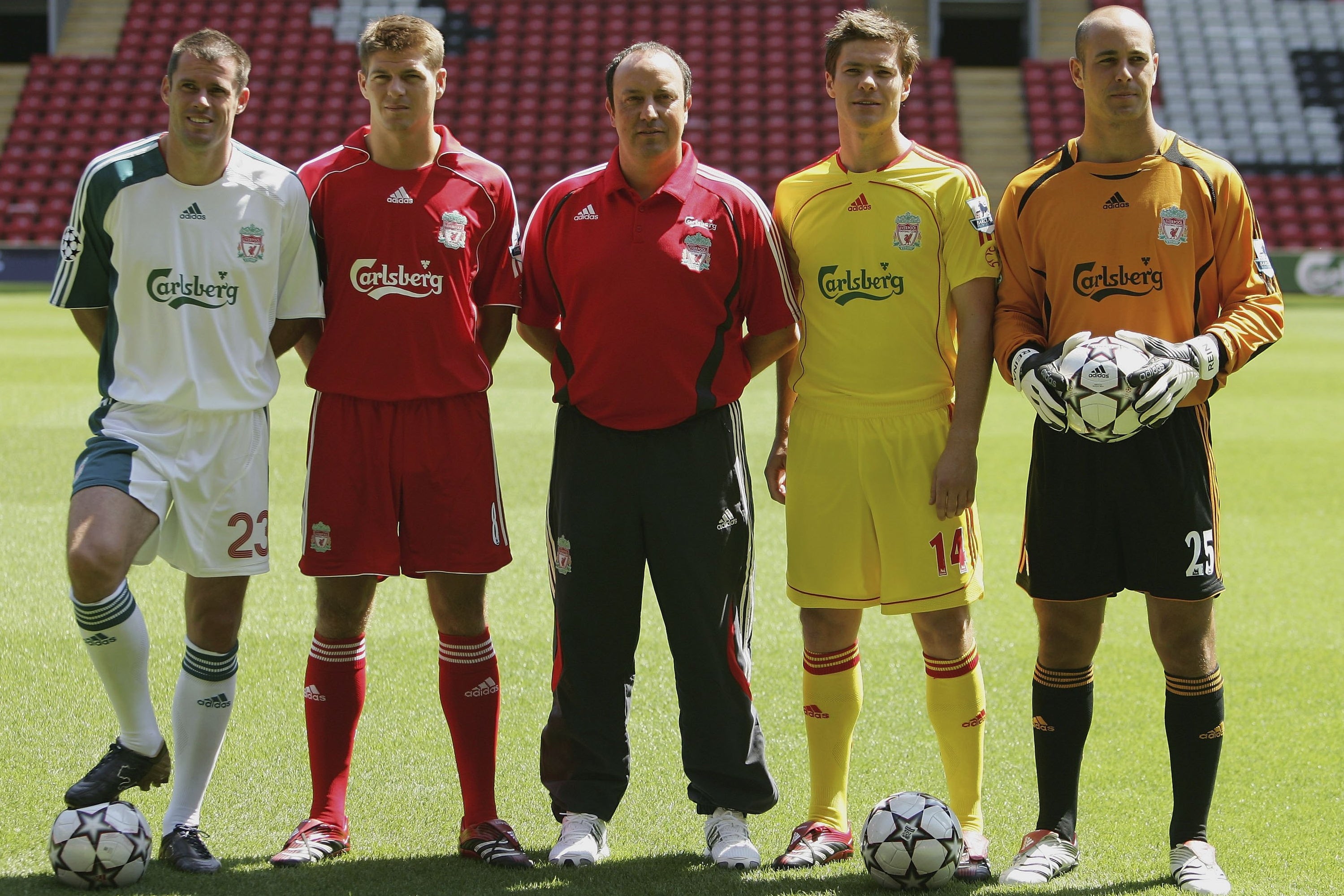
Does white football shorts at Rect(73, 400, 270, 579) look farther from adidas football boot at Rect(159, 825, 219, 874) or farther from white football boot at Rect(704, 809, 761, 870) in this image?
white football boot at Rect(704, 809, 761, 870)

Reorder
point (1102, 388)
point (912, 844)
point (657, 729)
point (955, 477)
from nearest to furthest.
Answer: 1. point (1102, 388)
2. point (912, 844)
3. point (955, 477)
4. point (657, 729)

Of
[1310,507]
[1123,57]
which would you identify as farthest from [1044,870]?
[1310,507]

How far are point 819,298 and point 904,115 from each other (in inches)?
976

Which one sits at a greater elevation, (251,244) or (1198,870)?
(251,244)

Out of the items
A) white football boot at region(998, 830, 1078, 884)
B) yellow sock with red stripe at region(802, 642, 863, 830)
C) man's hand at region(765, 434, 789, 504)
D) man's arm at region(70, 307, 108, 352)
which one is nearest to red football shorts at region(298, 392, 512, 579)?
man's arm at region(70, 307, 108, 352)

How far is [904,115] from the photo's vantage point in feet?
89.2

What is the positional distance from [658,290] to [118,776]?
1.98m

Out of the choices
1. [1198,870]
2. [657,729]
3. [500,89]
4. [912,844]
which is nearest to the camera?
[912,844]

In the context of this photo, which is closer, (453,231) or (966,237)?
(966,237)

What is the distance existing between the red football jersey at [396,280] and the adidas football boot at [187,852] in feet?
4.13

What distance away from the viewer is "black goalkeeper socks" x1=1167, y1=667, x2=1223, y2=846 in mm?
3480

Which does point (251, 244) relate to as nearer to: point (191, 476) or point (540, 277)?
point (191, 476)

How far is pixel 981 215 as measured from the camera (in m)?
3.61

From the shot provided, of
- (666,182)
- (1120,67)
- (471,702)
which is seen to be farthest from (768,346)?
(471,702)
